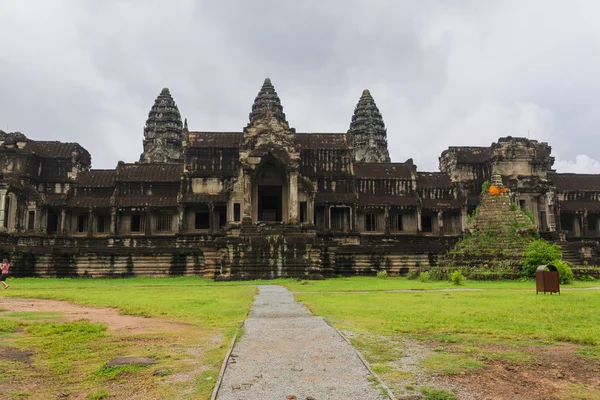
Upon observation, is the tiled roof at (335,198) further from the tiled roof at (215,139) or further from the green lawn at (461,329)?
the green lawn at (461,329)

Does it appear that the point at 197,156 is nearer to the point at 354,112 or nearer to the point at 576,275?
the point at 576,275

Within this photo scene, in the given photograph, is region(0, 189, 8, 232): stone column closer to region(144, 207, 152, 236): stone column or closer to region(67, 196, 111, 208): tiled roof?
region(67, 196, 111, 208): tiled roof

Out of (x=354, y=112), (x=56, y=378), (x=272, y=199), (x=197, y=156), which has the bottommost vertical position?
(x=56, y=378)

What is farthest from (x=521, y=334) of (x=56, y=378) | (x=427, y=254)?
(x=427, y=254)

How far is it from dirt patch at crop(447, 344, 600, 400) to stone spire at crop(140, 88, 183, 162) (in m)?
62.0

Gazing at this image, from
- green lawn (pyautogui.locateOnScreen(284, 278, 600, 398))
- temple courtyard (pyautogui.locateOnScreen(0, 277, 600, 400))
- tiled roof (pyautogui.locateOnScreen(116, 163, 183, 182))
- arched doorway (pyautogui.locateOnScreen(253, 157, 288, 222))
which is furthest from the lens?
tiled roof (pyautogui.locateOnScreen(116, 163, 183, 182))

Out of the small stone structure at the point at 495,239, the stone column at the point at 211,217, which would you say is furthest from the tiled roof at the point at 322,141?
the small stone structure at the point at 495,239

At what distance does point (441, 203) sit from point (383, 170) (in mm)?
6080

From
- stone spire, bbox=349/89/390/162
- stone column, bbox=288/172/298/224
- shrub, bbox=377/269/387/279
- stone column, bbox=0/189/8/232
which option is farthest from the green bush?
stone spire, bbox=349/89/390/162

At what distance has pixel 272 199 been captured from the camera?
43.6 metres

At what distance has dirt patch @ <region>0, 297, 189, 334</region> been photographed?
1159 centimetres

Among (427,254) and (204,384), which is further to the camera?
(427,254)

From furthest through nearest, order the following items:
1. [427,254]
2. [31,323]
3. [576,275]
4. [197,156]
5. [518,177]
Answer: [518,177] < [197,156] < [427,254] < [576,275] < [31,323]

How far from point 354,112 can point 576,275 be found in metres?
48.2
